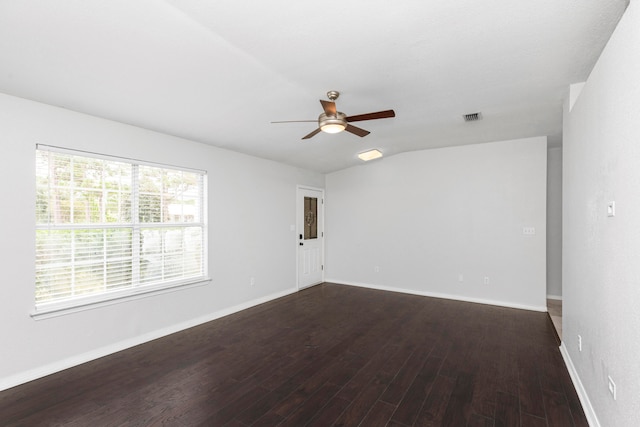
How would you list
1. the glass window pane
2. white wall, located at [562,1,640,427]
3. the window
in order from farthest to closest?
the glass window pane
the window
white wall, located at [562,1,640,427]

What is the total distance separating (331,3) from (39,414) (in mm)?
3529

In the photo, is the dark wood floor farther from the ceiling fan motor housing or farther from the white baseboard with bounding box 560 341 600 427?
the ceiling fan motor housing

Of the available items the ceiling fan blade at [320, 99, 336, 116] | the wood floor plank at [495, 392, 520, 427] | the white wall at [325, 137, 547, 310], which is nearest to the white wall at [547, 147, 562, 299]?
the white wall at [325, 137, 547, 310]

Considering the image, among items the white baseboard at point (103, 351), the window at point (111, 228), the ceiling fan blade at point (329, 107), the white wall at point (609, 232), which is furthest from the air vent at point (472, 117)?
the white baseboard at point (103, 351)

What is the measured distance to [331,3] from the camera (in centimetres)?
180

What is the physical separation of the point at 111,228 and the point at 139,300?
89 centimetres

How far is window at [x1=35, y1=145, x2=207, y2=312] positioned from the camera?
9.37 feet

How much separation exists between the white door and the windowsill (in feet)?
8.44

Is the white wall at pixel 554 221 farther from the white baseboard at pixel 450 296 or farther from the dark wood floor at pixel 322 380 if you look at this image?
the dark wood floor at pixel 322 380

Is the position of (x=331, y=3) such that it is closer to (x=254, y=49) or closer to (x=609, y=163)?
(x=254, y=49)

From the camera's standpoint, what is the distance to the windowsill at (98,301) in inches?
109

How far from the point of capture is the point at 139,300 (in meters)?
3.48

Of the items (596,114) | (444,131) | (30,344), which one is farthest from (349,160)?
(30,344)

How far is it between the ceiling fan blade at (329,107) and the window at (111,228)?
233 centimetres
